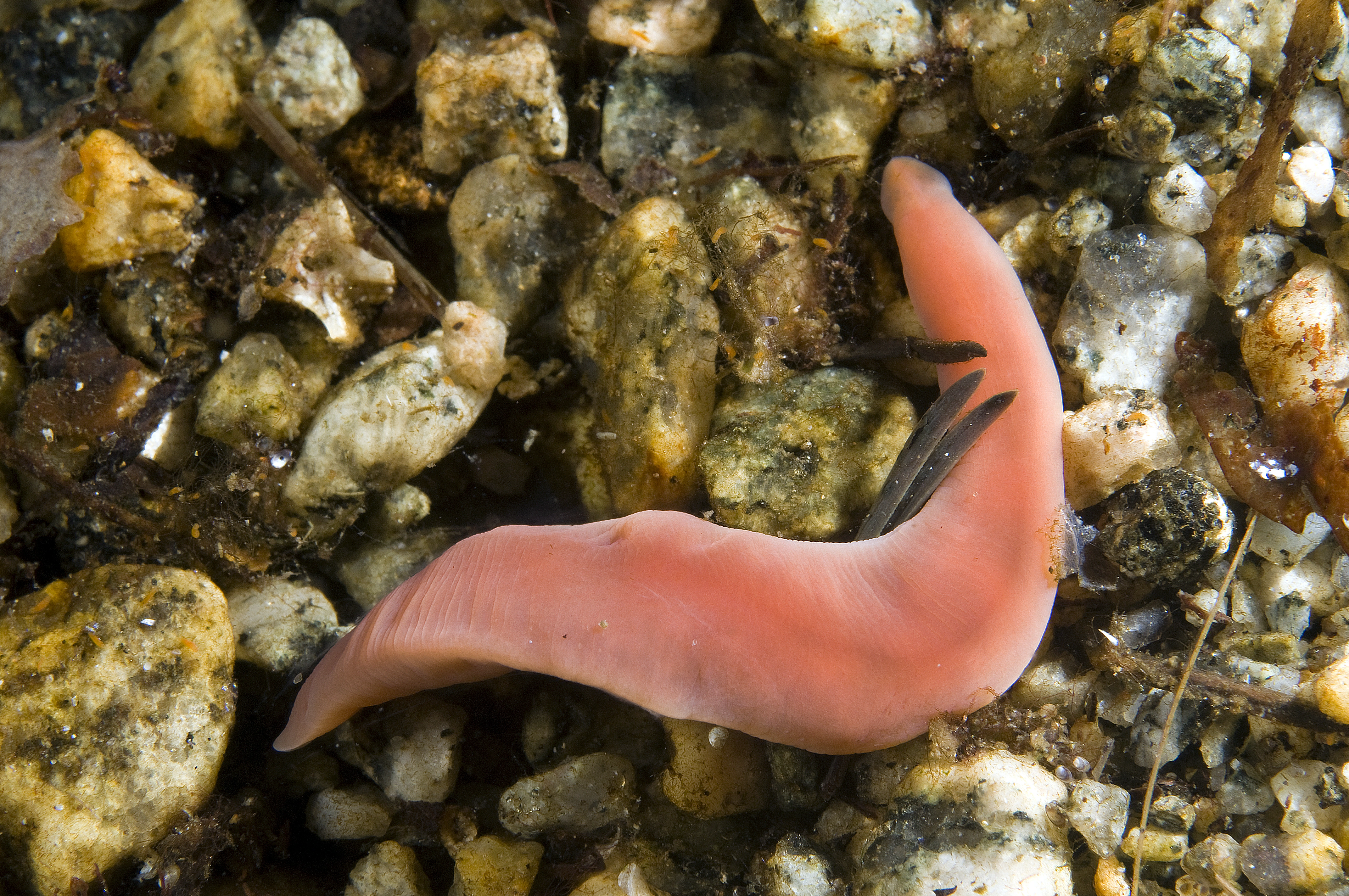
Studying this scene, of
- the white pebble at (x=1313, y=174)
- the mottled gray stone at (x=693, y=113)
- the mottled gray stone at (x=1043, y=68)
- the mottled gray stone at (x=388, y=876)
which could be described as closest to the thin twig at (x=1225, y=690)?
the white pebble at (x=1313, y=174)

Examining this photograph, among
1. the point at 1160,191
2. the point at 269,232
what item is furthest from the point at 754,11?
the point at 269,232

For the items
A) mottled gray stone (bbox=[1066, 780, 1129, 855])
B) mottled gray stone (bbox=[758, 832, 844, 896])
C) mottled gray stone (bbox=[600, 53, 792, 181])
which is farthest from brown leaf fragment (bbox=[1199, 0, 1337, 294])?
mottled gray stone (bbox=[758, 832, 844, 896])

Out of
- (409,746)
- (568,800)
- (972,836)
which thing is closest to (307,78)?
(409,746)

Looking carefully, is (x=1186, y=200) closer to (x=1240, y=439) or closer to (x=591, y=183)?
(x=1240, y=439)

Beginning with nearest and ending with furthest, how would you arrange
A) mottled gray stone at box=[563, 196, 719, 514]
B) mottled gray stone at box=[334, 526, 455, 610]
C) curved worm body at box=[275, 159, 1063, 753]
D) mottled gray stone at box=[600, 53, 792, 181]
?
curved worm body at box=[275, 159, 1063, 753] < mottled gray stone at box=[563, 196, 719, 514] < mottled gray stone at box=[334, 526, 455, 610] < mottled gray stone at box=[600, 53, 792, 181]

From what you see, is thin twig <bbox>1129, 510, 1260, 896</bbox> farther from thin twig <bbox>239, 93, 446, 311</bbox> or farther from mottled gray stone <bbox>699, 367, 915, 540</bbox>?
thin twig <bbox>239, 93, 446, 311</bbox>

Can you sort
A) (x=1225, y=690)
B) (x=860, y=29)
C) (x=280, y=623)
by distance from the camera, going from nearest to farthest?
(x=1225, y=690)
(x=860, y=29)
(x=280, y=623)

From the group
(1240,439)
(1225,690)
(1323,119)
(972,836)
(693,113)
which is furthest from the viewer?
Result: (693,113)
